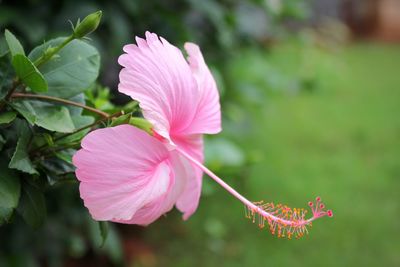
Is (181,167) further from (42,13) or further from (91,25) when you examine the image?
(42,13)

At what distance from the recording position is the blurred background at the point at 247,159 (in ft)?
5.87

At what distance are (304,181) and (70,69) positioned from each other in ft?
8.50

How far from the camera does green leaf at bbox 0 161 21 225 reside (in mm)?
701

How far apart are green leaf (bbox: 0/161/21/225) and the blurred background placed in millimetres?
291

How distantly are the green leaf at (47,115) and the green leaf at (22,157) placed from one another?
3 cm

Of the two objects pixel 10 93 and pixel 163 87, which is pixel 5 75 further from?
pixel 163 87

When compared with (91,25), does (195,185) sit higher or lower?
lower

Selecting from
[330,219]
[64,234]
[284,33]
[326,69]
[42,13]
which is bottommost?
[326,69]

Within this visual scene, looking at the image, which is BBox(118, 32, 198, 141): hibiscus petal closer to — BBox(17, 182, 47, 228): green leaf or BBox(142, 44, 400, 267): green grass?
BBox(17, 182, 47, 228): green leaf

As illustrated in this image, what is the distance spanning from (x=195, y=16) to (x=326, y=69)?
316 cm

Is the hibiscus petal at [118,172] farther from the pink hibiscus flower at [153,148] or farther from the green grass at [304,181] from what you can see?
the green grass at [304,181]

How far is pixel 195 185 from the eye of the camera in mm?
810

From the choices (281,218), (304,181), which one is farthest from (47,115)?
(304,181)

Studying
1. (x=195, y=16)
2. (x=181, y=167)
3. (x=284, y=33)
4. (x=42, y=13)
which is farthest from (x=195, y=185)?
(x=284, y=33)
